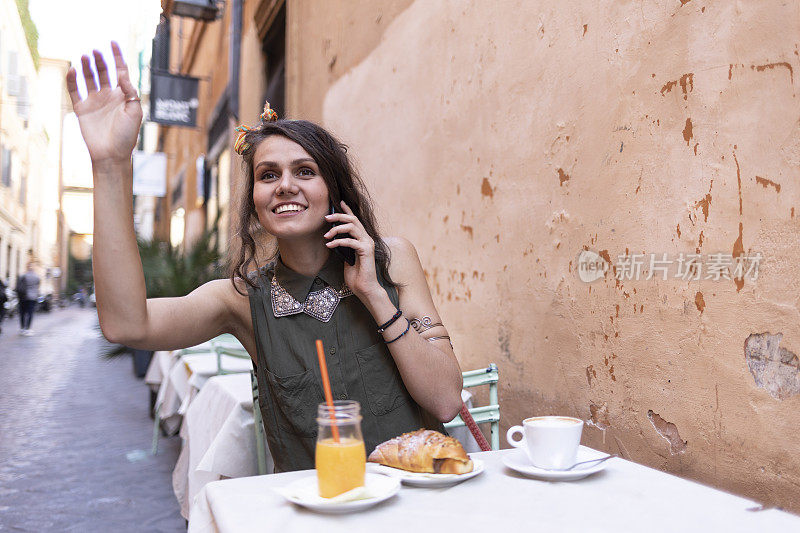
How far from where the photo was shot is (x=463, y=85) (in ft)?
10.4

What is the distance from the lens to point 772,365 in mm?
1581

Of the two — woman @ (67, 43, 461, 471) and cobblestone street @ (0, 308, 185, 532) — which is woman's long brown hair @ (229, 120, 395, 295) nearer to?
woman @ (67, 43, 461, 471)

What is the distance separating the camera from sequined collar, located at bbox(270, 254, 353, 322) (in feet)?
6.05

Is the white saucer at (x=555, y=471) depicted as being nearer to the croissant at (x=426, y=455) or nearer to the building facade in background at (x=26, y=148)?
the croissant at (x=426, y=455)

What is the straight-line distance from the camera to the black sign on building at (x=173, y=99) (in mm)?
10484

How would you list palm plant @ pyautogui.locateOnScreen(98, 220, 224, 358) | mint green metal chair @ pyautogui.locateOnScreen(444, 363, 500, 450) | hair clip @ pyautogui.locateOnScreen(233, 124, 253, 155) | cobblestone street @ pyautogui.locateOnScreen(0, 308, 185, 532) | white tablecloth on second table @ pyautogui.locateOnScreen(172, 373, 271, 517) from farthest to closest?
palm plant @ pyautogui.locateOnScreen(98, 220, 224, 358), cobblestone street @ pyautogui.locateOnScreen(0, 308, 185, 532), white tablecloth on second table @ pyautogui.locateOnScreen(172, 373, 271, 517), mint green metal chair @ pyautogui.locateOnScreen(444, 363, 500, 450), hair clip @ pyautogui.locateOnScreen(233, 124, 253, 155)

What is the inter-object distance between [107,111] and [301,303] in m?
0.68

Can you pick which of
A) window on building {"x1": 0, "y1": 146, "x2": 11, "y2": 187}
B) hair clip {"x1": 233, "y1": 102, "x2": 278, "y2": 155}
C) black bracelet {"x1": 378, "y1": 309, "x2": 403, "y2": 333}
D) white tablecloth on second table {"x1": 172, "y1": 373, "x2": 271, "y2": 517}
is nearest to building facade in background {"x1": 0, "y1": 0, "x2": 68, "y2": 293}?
window on building {"x1": 0, "y1": 146, "x2": 11, "y2": 187}

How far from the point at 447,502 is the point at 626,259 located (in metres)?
1.18

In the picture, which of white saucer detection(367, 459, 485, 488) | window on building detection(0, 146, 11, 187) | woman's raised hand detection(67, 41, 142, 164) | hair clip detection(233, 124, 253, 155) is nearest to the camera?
white saucer detection(367, 459, 485, 488)

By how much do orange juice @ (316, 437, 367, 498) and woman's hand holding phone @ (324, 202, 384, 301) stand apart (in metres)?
0.66

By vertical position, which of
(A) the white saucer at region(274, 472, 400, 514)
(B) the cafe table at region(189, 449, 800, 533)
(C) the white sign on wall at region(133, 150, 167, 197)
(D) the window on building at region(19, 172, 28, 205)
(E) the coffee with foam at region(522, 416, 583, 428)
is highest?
(D) the window on building at region(19, 172, 28, 205)

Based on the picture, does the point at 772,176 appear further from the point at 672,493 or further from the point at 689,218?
the point at 672,493

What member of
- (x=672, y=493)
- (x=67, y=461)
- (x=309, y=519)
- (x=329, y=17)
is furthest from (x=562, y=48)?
(x=67, y=461)
